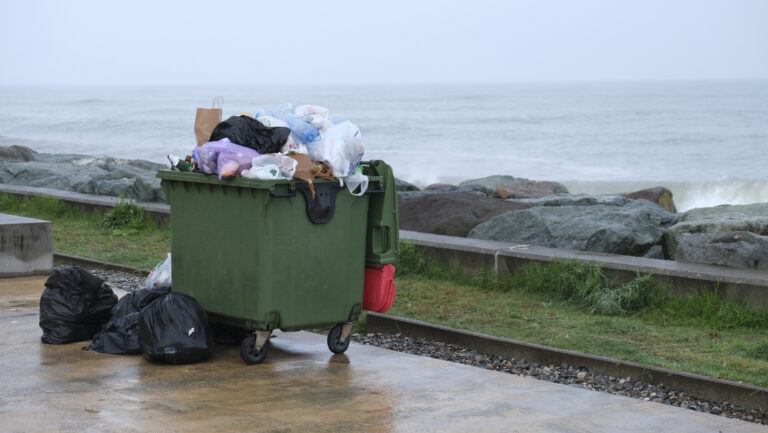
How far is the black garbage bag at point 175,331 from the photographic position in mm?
5789

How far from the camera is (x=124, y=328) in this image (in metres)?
A: 6.24

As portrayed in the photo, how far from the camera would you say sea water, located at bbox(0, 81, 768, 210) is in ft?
138

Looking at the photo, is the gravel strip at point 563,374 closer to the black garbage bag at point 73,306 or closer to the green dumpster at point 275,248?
the green dumpster at point 275,248

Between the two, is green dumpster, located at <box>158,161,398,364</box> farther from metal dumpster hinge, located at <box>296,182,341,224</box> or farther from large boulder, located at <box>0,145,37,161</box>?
large boulder, located at <box>0,145,37,161</box>

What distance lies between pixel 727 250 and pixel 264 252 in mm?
3883

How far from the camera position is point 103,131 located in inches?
2724

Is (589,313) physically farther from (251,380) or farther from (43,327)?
(43,327)

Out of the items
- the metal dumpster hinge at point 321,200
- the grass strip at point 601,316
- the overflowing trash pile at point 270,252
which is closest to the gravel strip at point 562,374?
the grass strip at point 601,316

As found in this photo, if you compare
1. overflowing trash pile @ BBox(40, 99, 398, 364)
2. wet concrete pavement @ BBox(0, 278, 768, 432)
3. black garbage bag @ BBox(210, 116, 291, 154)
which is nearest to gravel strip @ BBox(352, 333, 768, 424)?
wet concrete pavement @ BBox(0, 278, 768, 432)

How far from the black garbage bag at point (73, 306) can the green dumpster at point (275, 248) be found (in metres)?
0.58

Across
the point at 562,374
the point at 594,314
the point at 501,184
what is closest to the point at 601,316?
the point at 594,314

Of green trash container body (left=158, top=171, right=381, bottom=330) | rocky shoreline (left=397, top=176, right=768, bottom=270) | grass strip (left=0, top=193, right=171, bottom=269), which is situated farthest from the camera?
grass strip (left=0, top=193, right=171, bottom=269)

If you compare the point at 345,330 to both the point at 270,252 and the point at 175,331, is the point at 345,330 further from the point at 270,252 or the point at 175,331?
the point at 175,331

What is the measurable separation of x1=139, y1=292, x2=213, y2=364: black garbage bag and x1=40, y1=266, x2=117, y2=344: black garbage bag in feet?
2.23
